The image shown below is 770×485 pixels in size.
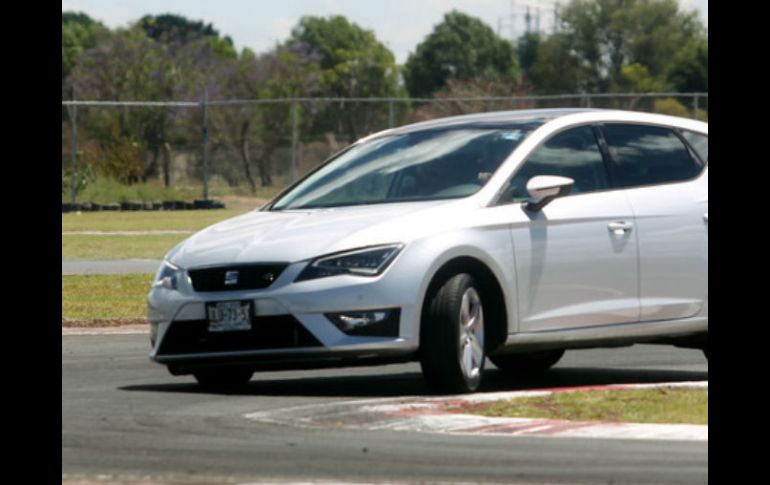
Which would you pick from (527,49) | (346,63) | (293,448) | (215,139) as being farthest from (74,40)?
(293,448)

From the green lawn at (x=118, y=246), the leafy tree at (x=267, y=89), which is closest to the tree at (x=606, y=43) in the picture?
the leafy tree at (x=267, y=89)

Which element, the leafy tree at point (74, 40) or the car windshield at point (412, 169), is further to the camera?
the leafy tree at point (74, 40)

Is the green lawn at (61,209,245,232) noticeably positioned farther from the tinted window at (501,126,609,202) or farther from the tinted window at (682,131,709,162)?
the tinted window at (501,126,609,202)

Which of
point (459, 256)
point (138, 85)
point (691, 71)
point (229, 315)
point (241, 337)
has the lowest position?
point (241, 337)

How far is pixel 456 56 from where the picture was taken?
381 ft

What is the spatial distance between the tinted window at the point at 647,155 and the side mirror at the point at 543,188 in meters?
0.77

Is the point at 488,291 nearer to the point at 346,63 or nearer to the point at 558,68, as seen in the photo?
the point at 558,68

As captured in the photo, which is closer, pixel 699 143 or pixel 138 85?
pixel 699 143

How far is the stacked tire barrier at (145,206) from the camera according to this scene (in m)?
43.8

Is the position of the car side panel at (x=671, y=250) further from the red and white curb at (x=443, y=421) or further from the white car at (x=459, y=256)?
the red and white curb at (x=443, y=421)

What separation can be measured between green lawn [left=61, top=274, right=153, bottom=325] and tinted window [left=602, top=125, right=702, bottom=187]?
257 inches

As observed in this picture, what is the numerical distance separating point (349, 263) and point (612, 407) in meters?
1.71
